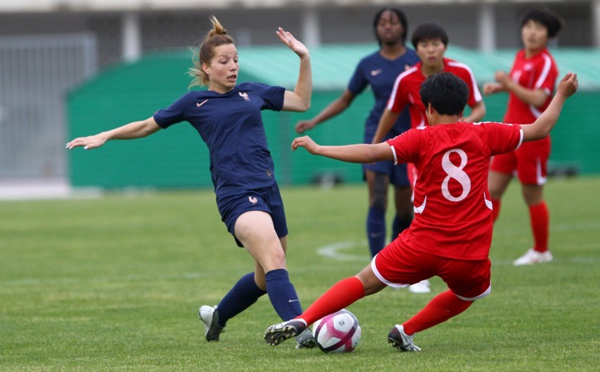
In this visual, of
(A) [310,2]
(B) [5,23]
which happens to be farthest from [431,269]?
(B) [5,23]

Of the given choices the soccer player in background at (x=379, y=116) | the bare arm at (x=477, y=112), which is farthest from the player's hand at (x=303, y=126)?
the bare arm at (x=477, y=112)

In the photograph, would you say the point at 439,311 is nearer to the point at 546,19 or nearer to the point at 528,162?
the point at 528,162

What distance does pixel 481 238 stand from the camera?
19.0 ft

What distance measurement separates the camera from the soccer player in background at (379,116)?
359 inches

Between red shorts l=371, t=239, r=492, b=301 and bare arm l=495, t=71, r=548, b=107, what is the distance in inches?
151

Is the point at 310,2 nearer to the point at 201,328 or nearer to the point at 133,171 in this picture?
the point at 133,171

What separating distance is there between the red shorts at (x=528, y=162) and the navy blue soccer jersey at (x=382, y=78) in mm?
1477

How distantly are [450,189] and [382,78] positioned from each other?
3.61 meters

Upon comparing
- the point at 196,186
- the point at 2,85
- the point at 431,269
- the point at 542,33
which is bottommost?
the point at 196,186

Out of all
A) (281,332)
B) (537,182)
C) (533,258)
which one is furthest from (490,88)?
(281,332)

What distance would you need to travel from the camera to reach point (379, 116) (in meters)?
9.30

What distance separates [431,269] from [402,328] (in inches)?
15.6

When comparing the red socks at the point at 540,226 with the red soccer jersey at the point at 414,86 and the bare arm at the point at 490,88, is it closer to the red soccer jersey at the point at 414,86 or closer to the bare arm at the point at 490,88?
the bare arm at the point at 490,88

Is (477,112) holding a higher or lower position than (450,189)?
lower
